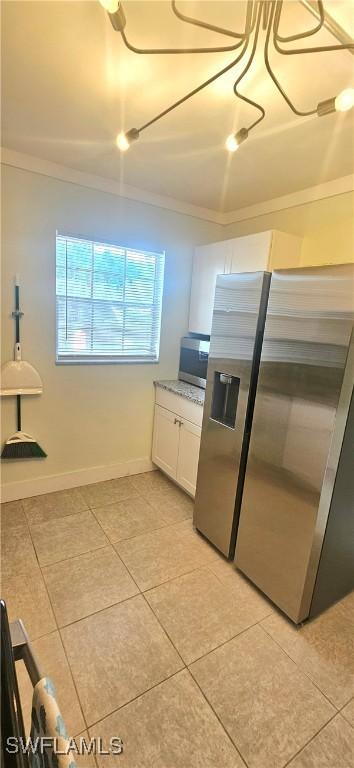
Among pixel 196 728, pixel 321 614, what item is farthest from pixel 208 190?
pixel 196 728

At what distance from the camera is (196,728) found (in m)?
1.27

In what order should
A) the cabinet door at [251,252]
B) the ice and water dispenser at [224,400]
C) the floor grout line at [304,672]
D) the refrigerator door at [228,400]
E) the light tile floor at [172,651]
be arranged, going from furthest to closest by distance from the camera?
the cabinet door at [251,252] < the ice and water dispenser at [224,400] < the refrigerator door at [228,400] < the floor grout line at [304,672] < the light tile floor at [172,651]

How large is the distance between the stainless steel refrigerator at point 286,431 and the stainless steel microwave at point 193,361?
678 mm

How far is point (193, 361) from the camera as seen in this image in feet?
9.90

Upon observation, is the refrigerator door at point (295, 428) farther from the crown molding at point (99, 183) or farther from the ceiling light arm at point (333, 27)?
the crown molding at point (99, 183)

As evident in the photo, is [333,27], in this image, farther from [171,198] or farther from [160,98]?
[171,198]

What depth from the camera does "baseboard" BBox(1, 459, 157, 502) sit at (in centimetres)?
264

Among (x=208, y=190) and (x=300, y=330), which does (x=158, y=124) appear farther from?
(x=300, y=330)

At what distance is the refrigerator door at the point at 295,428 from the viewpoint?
147 cm

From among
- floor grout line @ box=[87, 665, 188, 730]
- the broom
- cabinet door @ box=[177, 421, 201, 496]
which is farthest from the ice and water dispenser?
the broom

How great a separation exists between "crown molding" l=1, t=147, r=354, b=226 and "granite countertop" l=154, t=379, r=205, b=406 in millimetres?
1534

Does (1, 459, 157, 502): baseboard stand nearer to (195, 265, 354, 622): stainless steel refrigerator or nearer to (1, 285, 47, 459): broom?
(1, 285, 47, 459): broom

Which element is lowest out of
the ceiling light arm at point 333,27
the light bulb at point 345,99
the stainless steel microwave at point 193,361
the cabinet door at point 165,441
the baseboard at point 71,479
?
the baseboard at point 71,479

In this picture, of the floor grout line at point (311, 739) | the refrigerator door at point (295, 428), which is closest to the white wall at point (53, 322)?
the refrigerator door at point (295, 428)
